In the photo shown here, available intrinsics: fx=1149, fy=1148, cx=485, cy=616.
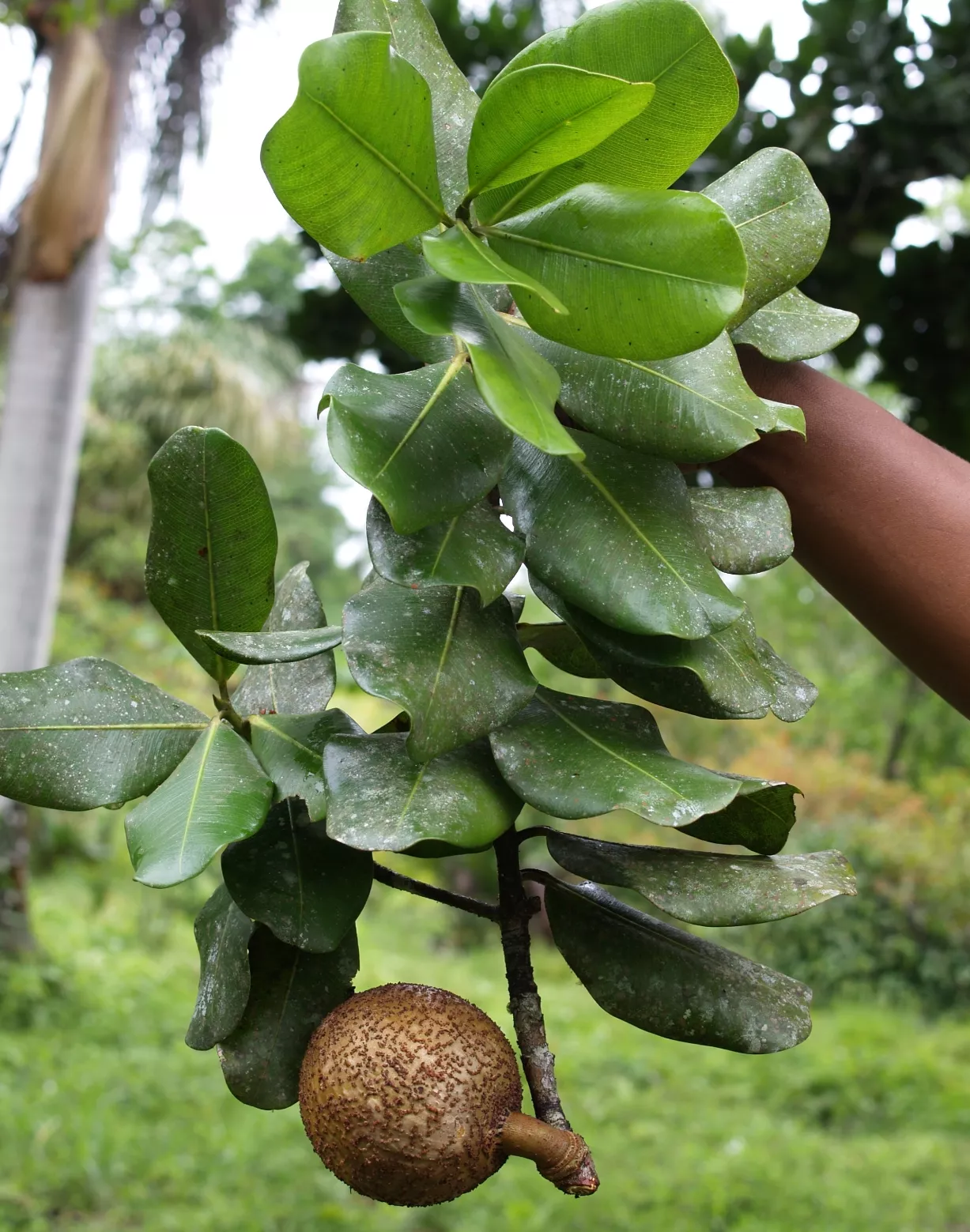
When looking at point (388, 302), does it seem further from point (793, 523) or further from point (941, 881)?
point (941, 881)

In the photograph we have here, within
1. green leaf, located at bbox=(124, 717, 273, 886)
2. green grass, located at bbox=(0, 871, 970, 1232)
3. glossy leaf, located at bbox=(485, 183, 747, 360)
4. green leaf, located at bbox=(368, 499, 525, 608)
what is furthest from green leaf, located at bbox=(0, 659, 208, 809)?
green grass, located at bbox=(0, 871, 970, 1232)

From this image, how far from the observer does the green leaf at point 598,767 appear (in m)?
0.43

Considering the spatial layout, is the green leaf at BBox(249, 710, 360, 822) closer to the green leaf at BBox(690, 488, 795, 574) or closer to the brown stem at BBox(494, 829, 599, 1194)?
the brown stem at BBox(494, 829, 599, 1194)

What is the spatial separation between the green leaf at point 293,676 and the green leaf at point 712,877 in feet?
0.46

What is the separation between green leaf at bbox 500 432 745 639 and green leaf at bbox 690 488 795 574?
0.02m

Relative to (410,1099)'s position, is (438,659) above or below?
above

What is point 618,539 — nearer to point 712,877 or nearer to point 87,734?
point 712,877

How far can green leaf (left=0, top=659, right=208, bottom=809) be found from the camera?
0.48 meters

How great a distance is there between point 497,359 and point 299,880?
23cm

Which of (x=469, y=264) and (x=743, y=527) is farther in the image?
(x=743, y=527)

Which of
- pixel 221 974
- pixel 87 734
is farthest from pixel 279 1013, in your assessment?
pixel 87 734

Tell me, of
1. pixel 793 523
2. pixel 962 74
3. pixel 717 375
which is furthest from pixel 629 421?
pixel 962 74

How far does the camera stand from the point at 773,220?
0.57 metres

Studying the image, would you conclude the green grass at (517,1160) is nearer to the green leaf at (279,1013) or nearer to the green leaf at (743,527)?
the green leaf at (279,1013)
